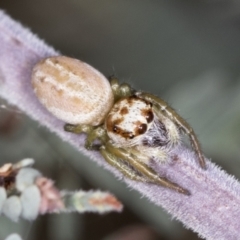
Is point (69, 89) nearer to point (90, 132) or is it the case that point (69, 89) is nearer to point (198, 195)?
point (90, 132)

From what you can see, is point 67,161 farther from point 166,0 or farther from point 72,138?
point 166,0

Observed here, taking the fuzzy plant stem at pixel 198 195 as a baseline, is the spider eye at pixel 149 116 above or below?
above

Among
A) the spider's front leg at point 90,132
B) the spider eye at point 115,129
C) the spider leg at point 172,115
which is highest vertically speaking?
the spider leg at point 172,115

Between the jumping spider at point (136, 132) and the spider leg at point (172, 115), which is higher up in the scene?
the spider leg at point (172, 115)

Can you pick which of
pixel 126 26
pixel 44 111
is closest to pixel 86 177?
pixel 44 111

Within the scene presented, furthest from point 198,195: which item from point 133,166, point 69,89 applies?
point 69,89
